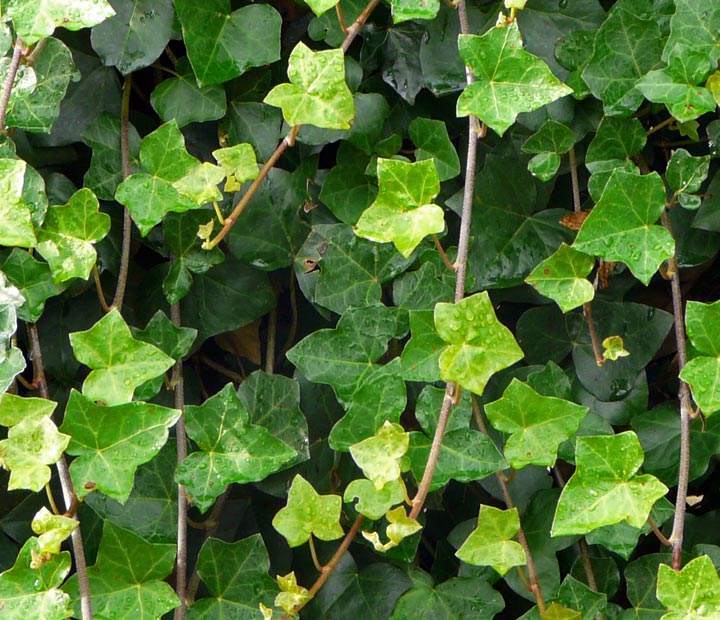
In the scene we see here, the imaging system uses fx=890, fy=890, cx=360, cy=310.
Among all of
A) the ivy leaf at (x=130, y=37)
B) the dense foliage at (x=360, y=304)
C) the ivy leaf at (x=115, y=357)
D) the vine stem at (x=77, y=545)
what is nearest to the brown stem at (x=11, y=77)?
the dense foliage at (x=360, y=304)

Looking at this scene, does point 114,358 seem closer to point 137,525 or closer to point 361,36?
point 137,525

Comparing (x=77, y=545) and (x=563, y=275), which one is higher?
(x=563, y=275)

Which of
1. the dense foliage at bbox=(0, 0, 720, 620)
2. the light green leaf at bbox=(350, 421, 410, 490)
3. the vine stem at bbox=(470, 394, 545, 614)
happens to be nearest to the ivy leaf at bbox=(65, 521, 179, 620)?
the dense foliage at bbox=(0, 0, 720, 620)

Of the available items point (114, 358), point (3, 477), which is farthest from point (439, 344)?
point (3, 477)

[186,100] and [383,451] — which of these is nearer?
[383,451]

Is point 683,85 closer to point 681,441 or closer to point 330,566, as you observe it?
point 681,441

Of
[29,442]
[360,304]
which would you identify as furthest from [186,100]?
[29,442]
